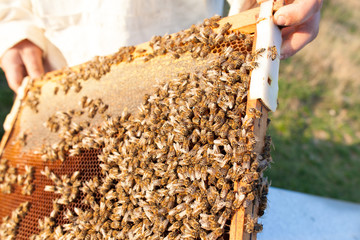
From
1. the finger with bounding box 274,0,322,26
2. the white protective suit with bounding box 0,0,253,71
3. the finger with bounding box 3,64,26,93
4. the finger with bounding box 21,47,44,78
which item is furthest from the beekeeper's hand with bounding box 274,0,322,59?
the finger with bounding box 3,64,26,93

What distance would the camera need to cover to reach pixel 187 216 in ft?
6.25

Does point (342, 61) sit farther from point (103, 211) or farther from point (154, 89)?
point (103, 211)

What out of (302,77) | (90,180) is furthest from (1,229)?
(302,77)

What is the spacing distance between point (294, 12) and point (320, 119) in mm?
6052

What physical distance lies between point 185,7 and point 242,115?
7.68ft

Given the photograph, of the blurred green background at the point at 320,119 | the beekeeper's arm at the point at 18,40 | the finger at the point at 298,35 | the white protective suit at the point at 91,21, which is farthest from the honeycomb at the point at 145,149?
the blurred green background at the point at 320,119

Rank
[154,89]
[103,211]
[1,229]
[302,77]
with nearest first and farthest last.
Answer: [103,211]
[154,89]
[1,229]
[302,77]

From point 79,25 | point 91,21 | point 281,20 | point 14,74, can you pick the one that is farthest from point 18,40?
point 281,20

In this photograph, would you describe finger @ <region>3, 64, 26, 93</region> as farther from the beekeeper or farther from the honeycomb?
the honeycomb

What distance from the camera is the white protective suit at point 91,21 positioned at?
3.53 m

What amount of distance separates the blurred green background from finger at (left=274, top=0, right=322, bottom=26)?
13.6 ft

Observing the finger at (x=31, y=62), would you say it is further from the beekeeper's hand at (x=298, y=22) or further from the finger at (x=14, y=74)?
the beekeeper's hand at (x=298, y=22)

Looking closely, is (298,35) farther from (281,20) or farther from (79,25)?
(79,25)

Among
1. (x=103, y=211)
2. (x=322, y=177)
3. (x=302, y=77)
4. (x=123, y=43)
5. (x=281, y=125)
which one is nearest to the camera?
(x=103, y=211)
